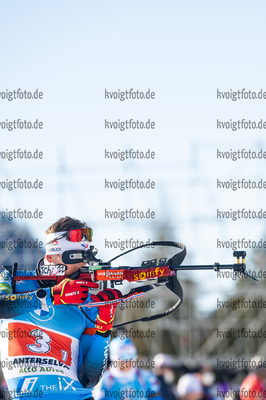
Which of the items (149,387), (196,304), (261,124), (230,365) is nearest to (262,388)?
(149,387)

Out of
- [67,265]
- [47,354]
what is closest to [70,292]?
[67,265]

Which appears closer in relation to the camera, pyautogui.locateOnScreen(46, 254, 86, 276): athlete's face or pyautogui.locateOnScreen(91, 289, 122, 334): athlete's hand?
pyautogui.locateOnScreen(91, 289, 122, 334): athlete's hand

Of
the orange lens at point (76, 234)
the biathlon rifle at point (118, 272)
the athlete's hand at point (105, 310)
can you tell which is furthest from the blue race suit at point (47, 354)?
the orange lens at point (76, 234)

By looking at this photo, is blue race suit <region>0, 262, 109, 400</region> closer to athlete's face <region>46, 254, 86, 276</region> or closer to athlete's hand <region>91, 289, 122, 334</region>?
athlete's hand <region>91, 289, 122, 334</region>

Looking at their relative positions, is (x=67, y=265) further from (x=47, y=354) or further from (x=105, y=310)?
(x=47, y=354)

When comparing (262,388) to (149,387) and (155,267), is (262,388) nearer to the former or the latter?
(149,387)

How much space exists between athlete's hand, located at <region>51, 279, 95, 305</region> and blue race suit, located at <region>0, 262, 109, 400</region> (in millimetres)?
306

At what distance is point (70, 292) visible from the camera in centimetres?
607

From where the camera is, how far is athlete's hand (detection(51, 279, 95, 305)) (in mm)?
6066

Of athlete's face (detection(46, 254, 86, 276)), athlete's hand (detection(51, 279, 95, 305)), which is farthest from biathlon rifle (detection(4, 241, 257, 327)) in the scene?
athlete's hand (detection(51, 279, 95, 305))

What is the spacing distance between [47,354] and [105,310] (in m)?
0.70

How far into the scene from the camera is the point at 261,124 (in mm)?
15094

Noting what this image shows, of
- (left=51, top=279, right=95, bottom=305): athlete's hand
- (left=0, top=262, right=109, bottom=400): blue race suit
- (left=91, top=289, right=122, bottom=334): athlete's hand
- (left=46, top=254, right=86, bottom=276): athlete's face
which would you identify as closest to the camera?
(left=51, top=279, right=95, bottom=305): athlete's hand

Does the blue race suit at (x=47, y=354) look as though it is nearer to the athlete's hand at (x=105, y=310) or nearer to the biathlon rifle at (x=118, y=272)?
the athlete's hand at (x=105, y=310)
